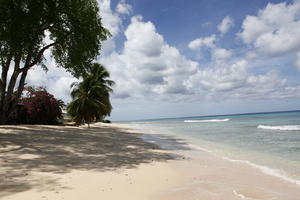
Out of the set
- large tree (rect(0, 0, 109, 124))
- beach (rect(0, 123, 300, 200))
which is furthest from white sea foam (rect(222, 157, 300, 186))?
large tree (rect(0, 0, 109, 124))

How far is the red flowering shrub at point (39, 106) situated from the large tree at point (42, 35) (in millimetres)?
8095

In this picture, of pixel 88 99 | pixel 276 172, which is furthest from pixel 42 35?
pixel 276 172

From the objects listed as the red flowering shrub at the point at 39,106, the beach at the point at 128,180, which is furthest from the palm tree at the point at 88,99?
the beach at the point at 128,180

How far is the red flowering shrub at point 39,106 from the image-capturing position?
22.6 meters

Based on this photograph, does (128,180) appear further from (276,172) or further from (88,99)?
(88,99)

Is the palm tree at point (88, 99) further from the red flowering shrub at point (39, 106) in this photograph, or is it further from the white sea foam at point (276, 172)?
the white sea foam at point (276, 172)

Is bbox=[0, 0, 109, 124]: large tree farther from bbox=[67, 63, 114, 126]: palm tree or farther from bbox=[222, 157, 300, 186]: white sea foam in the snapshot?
bbox=[222, 157, 300, 186]: white sea foam

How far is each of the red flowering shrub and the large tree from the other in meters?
8.09

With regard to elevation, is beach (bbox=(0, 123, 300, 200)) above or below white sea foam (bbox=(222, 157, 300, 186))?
above

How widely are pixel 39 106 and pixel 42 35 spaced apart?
37.8ft

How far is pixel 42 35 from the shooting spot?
13.7 metres

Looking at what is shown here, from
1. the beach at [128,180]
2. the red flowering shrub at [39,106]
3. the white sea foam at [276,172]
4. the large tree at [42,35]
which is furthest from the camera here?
the red flowering shrub at [39,106]

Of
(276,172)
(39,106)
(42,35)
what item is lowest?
(276,172)

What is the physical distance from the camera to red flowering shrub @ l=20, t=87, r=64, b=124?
22617mm
